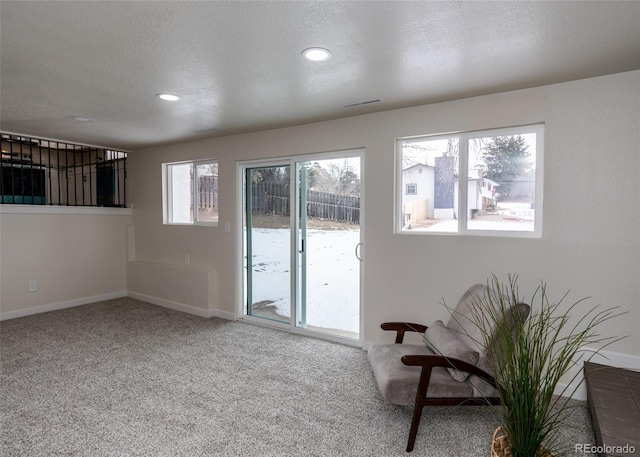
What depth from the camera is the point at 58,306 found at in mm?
5055

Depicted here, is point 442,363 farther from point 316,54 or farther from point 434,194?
point 316,54

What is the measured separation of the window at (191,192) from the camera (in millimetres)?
4945

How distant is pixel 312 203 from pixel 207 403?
2257mm

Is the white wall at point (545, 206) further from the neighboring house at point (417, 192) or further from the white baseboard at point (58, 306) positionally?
the white baseboard at point (58, 306)

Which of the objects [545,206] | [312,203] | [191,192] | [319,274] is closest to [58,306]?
[191,192]

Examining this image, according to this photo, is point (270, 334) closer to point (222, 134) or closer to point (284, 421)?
point (284, 421)

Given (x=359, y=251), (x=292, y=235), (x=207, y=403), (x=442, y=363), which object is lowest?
(x=207, y=403)

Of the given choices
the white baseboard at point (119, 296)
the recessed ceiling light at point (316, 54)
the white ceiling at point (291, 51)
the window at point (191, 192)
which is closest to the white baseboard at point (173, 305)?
the white baseboard at point (119, 296)

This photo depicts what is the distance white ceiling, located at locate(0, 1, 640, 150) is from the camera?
1754mm

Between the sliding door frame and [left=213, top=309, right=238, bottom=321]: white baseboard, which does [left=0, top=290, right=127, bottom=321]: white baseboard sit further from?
the sliding door frame

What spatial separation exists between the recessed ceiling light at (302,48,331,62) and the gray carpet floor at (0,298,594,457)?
236 cm

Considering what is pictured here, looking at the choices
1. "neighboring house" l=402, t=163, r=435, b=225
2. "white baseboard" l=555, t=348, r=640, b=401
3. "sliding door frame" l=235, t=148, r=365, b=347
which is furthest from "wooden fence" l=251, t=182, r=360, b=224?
"white baseboard" l=555, t=348, r=640, b=401

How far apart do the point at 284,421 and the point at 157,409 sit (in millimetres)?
912

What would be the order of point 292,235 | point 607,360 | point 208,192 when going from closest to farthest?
point 607,360
point 292,235
point 208,192
